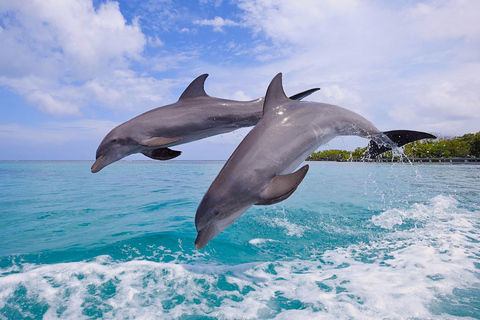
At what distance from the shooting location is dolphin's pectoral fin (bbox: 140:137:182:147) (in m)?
4.09

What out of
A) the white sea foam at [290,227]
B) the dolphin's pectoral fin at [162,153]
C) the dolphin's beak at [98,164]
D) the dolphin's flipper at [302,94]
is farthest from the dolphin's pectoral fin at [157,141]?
the white sea foam at [290,227]

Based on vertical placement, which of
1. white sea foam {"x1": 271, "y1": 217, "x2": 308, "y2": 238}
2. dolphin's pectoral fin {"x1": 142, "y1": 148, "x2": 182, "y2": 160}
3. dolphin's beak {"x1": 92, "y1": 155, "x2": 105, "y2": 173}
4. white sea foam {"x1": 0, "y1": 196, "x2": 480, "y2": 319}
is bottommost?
white sea foam {"x1": 0, "y1": 196, "x2": 480, "y2": 319}

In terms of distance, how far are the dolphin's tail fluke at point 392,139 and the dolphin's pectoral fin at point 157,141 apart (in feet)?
11.8

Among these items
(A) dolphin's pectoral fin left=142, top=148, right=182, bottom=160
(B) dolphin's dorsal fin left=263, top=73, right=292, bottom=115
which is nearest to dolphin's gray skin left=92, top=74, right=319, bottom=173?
(A) dolphin's pectoral fin left=142, top=148, right=182, bottom=160

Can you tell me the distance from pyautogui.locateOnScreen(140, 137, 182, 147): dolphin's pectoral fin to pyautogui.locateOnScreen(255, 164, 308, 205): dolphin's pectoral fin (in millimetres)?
1475

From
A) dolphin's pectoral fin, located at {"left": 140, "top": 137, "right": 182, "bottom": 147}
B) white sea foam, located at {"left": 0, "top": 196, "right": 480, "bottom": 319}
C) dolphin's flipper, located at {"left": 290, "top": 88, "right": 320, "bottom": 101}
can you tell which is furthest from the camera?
white sea foam, located at {"left": 0, "top": 196, "right": 480, "bottom": 319}

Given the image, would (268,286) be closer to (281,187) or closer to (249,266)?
(249,266)

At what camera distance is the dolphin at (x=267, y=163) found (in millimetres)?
3516

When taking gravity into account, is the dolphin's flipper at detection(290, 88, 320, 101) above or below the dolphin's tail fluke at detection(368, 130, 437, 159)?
above

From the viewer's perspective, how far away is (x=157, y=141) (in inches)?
164

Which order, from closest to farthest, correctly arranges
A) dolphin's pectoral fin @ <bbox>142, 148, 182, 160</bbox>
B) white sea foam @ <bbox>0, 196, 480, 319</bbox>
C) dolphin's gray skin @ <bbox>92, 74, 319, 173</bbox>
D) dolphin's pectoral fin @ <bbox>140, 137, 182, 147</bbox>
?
1. dolphin's pectoral fin @ <bbox>140, 137, 182, 147</bbox>
2. dolphin's gray skin @ <bbox>92, 74, 319, 173</bbox>
3. dolphin's pectoral fin @ <bbox>142, 148, 182, 160</bbox>
4. white sea foam @ <bbox>0, 196, 480, 319</bbox>

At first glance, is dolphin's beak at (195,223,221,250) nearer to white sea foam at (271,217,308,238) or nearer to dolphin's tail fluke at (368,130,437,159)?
dolphin's tail fluke at (368,130,437,159)

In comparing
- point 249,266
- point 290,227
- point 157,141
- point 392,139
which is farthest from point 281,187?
point 290,227

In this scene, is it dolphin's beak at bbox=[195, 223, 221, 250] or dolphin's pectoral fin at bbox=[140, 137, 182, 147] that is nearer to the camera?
dolphin's beak at bbox=[195, 223, 221, 250]
